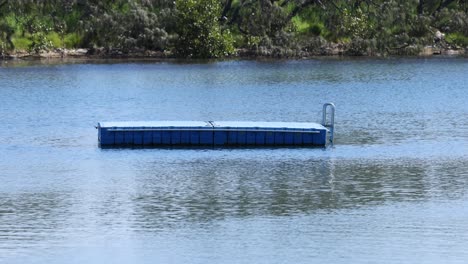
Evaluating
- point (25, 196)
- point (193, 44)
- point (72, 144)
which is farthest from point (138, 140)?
point (193, 44)

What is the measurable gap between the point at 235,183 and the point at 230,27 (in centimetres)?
6452

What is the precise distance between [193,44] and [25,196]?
200 feet

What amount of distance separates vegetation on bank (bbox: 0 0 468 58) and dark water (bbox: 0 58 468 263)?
24.9 meters

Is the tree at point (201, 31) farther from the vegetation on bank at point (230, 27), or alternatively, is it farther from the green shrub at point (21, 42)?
the green shrub at point (21, 42)

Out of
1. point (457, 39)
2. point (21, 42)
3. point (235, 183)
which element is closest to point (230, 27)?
point (21, 42)

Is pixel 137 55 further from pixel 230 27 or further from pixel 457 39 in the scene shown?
pixel 457 39

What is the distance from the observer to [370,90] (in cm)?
7219

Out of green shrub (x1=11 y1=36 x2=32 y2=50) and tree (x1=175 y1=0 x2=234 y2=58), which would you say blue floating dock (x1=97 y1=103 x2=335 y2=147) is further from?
green shrub (x1=11 y1=36 x2=32 y2=50)

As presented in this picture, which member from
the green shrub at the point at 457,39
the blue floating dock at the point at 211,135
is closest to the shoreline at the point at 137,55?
the green shrub at the point at 457,39

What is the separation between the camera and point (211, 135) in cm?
4669

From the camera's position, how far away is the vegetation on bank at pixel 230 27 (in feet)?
318

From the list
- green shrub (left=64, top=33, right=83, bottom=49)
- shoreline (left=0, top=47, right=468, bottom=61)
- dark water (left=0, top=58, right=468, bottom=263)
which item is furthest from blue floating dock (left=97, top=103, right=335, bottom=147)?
green shrub (left=64, top=33, right=83, bottom=49)

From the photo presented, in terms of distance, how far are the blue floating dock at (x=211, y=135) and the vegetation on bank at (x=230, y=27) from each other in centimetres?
4941

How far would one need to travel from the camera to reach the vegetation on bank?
9681 cm
